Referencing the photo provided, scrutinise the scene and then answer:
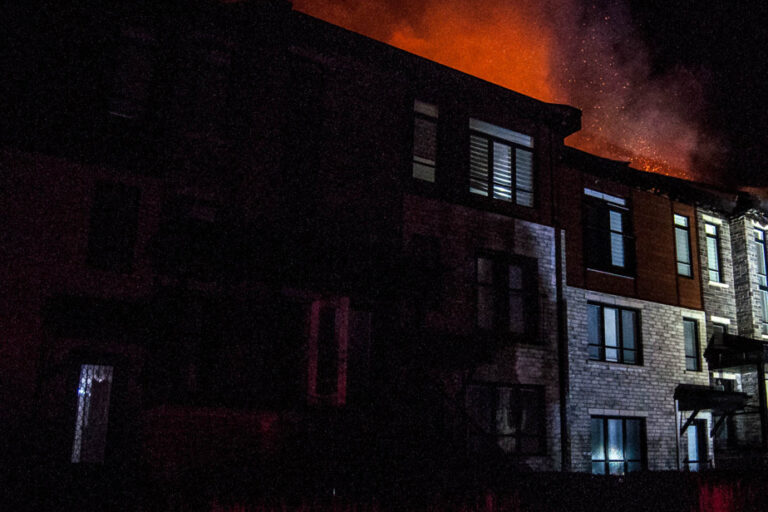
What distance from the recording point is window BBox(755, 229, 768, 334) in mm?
22281

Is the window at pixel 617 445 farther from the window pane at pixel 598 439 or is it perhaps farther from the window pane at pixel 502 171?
the window pane at pixel 502 171

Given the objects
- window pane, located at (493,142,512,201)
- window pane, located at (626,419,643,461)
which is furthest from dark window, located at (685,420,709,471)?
window pane, located at (493,142,512,201)

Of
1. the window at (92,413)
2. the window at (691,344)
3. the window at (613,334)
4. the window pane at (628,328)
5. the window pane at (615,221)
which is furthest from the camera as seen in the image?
the window at (691,344)

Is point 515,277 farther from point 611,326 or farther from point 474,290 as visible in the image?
point 611,326

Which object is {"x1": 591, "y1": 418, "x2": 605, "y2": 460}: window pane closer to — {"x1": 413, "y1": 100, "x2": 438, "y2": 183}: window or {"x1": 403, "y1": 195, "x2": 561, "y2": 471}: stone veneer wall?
{"x1": 403, "y1": 195, "x2": 561, "y2": 471}: stone veneer wall

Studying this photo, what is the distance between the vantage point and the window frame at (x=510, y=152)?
59.0ft

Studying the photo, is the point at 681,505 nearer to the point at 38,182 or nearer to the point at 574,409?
the point at 574,409

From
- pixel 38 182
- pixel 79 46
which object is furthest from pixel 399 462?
pixel 79 46

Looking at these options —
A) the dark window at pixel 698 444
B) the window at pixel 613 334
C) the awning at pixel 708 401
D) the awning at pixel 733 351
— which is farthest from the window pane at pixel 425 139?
the dark window at pixel 698 444

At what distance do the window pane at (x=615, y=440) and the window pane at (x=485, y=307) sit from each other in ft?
15.7

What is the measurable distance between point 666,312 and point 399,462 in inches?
493

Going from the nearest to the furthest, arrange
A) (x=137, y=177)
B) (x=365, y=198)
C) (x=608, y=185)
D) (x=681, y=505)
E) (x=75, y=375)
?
(x=681, y=505) → (x=75, y=375) → (x=137, y=177) → (x=365, y=198) → (x=608, y=185)

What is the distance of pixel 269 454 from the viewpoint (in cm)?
1096

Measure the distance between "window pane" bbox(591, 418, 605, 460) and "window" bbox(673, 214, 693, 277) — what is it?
6134 millimetres
